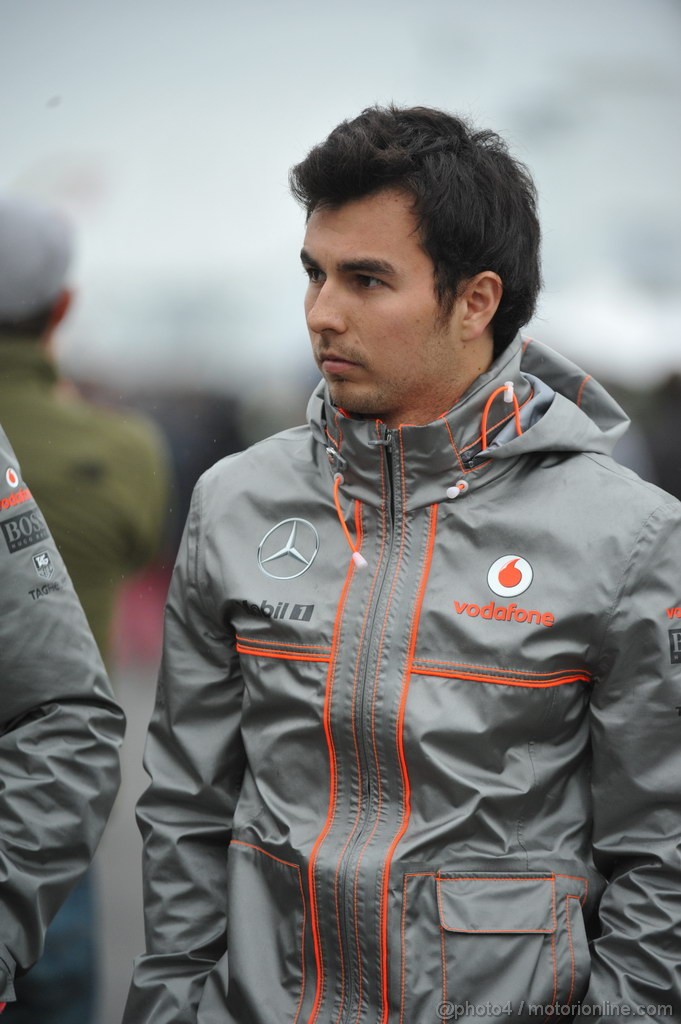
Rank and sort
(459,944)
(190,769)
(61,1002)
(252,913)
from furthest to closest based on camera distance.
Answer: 1. (61,1002)
2. (190,769)
3. (252,913)
4. (459,944)

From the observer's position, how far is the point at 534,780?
73.3 inches

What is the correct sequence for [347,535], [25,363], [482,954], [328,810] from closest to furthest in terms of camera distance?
[482,954], [328,810], [347,535], [25,363]

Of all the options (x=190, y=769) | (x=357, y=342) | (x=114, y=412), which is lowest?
(x=190, y=769)

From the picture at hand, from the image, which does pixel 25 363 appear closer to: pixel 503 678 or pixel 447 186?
pixel 447 186

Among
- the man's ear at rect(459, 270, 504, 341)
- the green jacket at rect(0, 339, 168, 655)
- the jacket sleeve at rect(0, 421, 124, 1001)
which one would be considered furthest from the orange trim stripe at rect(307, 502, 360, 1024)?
the green jacket at rect(0, 339, 168, 655)

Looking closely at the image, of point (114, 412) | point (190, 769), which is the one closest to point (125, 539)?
point (114, 412)

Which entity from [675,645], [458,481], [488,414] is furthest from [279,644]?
[675,645]

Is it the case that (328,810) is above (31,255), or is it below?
below

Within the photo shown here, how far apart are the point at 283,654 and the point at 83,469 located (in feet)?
3.68

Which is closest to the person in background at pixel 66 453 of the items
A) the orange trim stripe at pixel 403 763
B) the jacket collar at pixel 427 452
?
the jacket collar at pixel 427 452

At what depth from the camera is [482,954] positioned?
180cm

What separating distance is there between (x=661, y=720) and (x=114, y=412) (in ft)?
5.22

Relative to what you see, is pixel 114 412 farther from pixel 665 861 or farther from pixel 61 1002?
pixel 665 861

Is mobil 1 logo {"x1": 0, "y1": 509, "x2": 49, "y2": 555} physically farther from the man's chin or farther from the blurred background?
the blurred background
